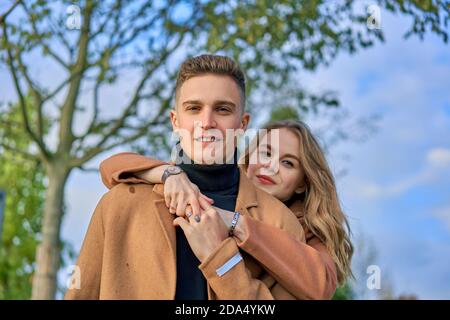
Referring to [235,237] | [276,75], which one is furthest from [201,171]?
[276,75]

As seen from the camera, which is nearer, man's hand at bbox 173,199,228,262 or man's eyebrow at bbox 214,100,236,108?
man's hand at bbox 173,199,228,262

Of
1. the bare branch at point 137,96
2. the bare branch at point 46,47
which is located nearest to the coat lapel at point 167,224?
the bare branch at point 46,47

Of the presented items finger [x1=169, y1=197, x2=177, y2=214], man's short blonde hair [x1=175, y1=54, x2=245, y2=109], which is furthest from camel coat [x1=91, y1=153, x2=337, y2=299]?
man's short blonde hair [x1=175, y1=54, x2=245, y2=109]

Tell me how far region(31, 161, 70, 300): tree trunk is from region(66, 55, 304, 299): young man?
598 cm

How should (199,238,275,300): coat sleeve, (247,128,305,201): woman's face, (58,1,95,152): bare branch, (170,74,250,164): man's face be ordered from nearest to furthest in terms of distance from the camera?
1. (199,238,275,300): coat sleeve
2. (170,74,250,164): man's face
3. (247,128,305,201): woman's face
4. (58,1,95,152): bare branch

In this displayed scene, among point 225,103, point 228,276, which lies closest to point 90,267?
point 228,276

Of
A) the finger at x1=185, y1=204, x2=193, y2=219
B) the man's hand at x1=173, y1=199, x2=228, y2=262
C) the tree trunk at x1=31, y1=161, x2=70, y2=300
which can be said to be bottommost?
the man's hand at x1=173, y1=199, x2=228, y2=262

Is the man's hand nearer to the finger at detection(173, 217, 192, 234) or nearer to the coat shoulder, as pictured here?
the finger at detection(173, 217, 192, 234)

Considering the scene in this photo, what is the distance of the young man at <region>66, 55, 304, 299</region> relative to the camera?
91.8 inches

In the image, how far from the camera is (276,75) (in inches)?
387

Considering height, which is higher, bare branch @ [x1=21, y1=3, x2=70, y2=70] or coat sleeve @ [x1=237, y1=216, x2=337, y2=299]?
bare branch @ [x1=21, y1=3, x2=70, y2=70]
